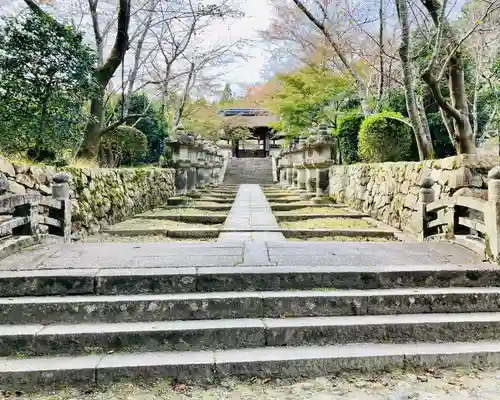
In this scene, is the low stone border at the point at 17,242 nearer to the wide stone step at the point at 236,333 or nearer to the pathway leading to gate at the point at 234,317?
the pathway leading to gate at the point at 234,317

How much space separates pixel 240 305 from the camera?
305 centimetres

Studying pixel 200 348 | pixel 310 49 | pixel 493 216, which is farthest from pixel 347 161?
pixel 200 348

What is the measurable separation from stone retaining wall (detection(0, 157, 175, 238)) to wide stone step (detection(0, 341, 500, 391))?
243 cm

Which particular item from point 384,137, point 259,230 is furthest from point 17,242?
point 384,137

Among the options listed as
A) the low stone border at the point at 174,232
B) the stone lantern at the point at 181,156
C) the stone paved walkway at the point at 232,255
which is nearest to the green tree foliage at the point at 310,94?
the stone lantern at the point at 181,156

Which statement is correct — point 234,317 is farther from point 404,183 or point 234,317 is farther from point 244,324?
point 404,183

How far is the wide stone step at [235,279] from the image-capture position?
3.15 m

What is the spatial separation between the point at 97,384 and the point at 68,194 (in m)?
3.21

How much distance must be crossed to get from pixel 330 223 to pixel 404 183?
1.45 metres

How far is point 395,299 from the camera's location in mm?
3143

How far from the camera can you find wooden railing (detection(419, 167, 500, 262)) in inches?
140

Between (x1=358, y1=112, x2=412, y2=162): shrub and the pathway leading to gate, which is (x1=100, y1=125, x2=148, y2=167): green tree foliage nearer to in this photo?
(x1=358, y1=112, x2=412, y2=162): shrub

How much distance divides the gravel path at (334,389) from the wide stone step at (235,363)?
0.22ft

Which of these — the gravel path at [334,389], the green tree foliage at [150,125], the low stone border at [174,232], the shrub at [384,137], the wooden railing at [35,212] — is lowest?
the gravel path at [334,389]
